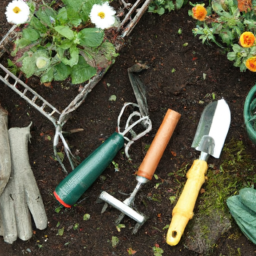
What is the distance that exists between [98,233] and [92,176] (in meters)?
0.26

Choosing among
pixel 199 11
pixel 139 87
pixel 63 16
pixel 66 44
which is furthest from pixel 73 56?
pixel 199 11

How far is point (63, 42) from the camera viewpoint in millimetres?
1333

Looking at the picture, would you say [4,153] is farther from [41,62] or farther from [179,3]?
[179,3]

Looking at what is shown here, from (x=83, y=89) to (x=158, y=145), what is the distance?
43 centimetres

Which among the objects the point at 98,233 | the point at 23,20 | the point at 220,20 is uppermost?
the point at 23,20

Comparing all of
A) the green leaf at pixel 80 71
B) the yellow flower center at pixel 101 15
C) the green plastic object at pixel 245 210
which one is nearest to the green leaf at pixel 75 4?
the yellow flower center at pixel 101 15

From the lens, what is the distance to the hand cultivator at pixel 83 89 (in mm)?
1577

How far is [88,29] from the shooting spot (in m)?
1.33

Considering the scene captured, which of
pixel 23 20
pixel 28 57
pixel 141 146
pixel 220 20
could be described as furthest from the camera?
pixel 141 146

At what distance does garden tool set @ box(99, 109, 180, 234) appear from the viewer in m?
1.49

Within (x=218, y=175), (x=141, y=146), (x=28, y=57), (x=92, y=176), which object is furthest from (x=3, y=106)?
(x=218, y=175)

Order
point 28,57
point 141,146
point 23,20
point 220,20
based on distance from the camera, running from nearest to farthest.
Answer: point 23,20 < point 28,57 < point 220,20 < point 141,146

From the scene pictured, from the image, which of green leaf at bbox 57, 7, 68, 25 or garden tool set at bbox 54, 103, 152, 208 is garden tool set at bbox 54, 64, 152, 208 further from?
green leaf at bbox 57, 7, 68, 25

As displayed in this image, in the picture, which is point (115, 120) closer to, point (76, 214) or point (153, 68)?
point (153, 68)
